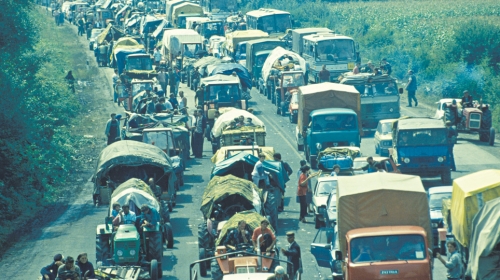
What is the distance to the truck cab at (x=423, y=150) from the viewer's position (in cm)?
3059

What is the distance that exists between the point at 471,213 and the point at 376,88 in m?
20.2

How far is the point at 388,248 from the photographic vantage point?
62.1 ft

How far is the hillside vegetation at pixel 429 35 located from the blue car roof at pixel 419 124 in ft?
37.0

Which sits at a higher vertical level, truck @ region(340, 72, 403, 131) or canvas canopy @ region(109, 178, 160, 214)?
canvas canopy @ region(109, 178, 160, 214)

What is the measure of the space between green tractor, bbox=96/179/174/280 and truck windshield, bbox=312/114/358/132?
36.3 feet

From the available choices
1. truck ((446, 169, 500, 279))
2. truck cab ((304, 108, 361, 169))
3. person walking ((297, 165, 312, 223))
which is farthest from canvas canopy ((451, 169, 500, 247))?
truck cab ((304, 108, 361, 169))

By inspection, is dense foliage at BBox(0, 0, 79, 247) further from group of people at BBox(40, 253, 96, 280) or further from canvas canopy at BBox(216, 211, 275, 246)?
canvas canopy at BBox(216, 211, 275, 246)

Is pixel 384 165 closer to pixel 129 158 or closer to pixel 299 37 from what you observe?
pixel 129 158

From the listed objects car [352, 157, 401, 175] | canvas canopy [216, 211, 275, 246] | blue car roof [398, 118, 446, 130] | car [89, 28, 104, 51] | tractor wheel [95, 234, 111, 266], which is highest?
canvas canopy [216, 211, 275, 246]

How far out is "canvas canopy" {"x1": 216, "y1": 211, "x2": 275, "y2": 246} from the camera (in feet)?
70.6

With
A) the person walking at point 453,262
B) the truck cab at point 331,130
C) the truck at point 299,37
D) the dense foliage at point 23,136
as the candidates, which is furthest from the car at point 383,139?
the truck at point 299,37

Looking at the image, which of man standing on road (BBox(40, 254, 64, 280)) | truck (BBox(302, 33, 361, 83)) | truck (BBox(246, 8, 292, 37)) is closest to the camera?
man standing on road (BBox(40, 254, 64, 280))

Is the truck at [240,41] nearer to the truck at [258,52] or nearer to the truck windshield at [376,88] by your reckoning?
the truck at [258,52]

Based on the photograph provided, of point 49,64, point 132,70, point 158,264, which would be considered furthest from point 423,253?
point 49,64
